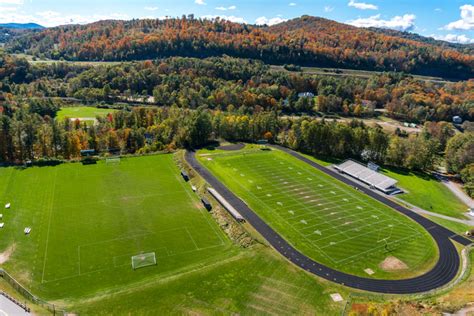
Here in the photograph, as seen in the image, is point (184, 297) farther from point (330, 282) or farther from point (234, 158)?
point (234, 158)

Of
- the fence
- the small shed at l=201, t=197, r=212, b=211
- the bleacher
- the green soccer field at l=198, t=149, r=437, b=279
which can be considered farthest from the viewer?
the bleacher

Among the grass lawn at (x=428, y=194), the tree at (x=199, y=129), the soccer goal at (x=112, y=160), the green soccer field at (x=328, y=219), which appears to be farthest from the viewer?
the tree at (x=199, y=129)

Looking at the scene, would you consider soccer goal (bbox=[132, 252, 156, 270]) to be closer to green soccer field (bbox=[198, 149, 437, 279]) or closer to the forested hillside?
green soccer field (bbox=[198, 149, 437, 279])

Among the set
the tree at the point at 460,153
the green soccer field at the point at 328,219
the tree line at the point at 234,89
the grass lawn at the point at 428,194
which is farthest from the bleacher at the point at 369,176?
the tree line at the point at 234,89

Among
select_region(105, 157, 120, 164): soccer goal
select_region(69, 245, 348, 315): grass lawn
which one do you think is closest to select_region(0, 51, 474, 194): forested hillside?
select_region(105, 157, 120, 164): soccer goal

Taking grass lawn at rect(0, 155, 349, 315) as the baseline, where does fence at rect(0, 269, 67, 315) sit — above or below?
below

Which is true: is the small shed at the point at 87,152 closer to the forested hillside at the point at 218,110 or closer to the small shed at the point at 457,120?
the forested hillside at the point at 218,110
